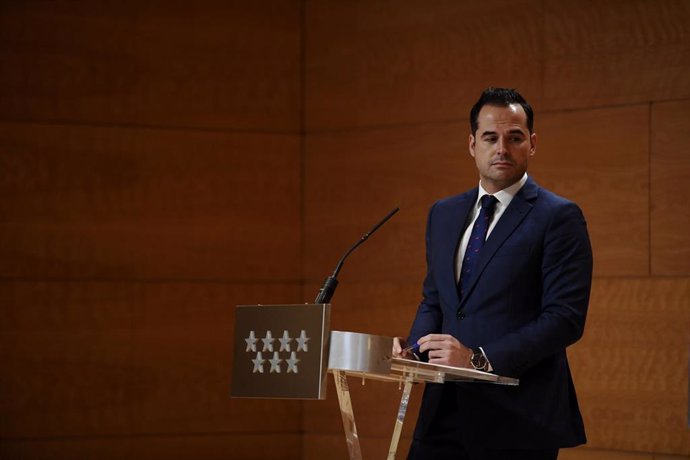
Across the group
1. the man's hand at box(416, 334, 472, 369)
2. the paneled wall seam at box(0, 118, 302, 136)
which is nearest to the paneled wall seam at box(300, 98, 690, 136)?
the paneled wall seam at box(0, 118, 302, 136)

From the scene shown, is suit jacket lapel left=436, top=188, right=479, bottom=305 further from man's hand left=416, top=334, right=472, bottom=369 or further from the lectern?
the lectern

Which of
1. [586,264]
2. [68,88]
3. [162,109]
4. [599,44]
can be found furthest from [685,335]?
[68,88]

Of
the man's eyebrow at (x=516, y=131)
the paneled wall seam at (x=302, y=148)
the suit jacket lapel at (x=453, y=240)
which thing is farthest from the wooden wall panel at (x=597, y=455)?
the man's eyebrow at (x=516, y=131)

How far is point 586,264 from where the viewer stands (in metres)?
2.48

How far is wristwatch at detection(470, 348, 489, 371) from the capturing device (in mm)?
2365

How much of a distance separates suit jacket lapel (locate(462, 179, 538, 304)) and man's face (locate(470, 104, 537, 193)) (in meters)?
0.06

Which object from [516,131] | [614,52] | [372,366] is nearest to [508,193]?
[516,131]

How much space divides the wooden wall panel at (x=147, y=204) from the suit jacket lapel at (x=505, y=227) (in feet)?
8.45

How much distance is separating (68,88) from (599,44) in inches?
93.4

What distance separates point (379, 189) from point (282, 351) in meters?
2.84

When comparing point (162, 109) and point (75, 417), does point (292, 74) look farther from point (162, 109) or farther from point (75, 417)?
point (75, 417)

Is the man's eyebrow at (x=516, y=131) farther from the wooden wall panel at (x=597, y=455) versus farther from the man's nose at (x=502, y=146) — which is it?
the wooden wall panel at (x=597, y=455)

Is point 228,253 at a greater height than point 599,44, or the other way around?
point 599,44

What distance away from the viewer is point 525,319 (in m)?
2.48
